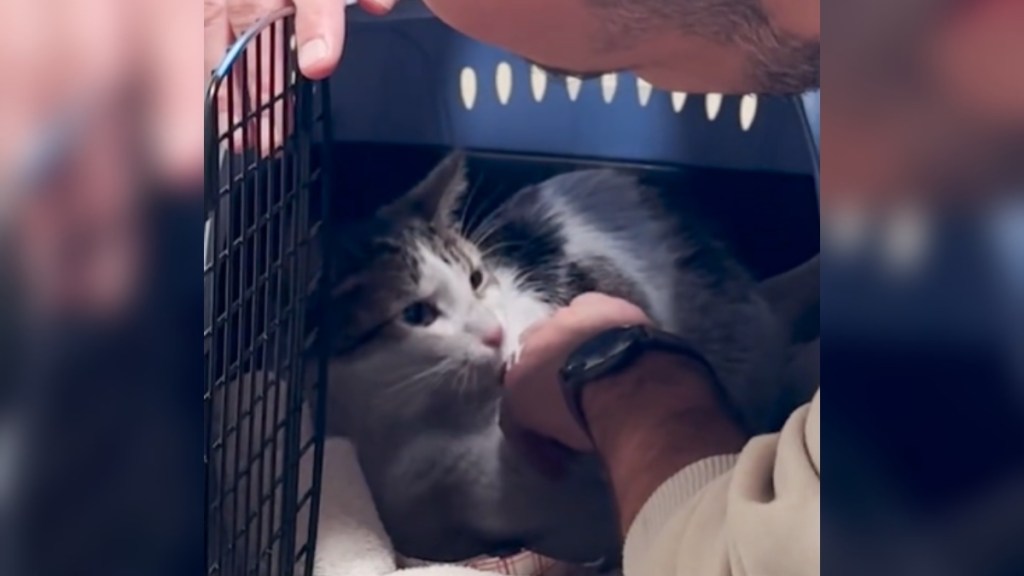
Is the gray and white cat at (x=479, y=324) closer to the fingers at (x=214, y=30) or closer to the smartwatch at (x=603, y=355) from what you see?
the smartwatch at (x=603, y=355)

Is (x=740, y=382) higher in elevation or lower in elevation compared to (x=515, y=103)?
lower

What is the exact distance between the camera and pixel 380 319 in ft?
3.36

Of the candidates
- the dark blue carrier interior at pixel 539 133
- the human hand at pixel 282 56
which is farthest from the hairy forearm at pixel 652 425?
the human hand at pixel 282 56

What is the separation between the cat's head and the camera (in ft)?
3.32

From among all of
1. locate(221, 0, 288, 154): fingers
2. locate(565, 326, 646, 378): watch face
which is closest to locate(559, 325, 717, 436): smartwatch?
locate(565, 326, 646, 378): watch face

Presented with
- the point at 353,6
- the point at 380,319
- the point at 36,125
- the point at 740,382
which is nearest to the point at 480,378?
the point at 380,319

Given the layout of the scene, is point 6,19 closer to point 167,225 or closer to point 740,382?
point 167,225

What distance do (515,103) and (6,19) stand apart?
0.44 meters

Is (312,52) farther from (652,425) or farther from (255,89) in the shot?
(652,425)

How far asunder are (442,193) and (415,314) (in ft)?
0.35

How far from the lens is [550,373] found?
1001 mm

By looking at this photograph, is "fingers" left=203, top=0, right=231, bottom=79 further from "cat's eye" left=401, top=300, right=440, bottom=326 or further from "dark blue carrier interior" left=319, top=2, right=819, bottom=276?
"cat's eye" left=401, top=300, right=440, bottom=326

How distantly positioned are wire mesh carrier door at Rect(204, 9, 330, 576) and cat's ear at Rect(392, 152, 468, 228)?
82 mm

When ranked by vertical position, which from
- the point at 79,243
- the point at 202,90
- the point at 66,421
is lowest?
the point at 66,421
